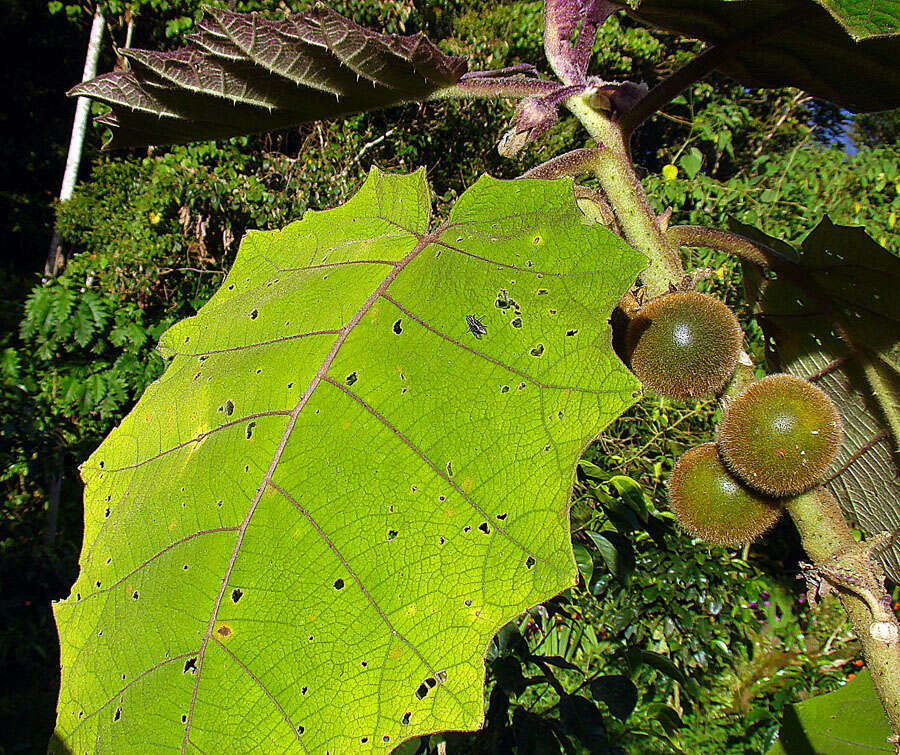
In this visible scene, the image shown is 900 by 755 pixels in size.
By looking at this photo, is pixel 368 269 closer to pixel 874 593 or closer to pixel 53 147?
pixel 874 593

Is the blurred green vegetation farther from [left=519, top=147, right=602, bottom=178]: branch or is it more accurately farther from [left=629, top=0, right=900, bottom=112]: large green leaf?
[left=629, top=0, right=900, bottom=112]: large green leaf

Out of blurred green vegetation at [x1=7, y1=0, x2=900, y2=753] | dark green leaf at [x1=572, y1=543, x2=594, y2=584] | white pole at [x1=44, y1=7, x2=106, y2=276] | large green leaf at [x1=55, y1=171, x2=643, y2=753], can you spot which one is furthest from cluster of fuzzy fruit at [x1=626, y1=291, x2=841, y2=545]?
white pole at [x1=44, y1=7, x2=106, y2=276]

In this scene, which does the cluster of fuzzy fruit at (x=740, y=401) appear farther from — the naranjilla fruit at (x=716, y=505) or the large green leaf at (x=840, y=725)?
the large green leaf at (x=840, y=725)

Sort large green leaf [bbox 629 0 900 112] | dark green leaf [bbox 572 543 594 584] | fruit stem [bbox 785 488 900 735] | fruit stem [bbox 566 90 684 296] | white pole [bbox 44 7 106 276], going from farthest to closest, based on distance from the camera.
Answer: white pole [bbox 44 7 106 276], dark green leaf [bbox 572 543 594 584], fruit stem [bbox 566 90 684 296], fruit stem [bbox 785 488 900 735], large green leaf [bbox 629 0 900 112]

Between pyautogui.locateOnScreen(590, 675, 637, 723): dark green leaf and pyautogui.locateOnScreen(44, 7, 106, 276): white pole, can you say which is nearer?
pyautogui.locateOnScreen(590, 675, 637, 723): dark green leaf

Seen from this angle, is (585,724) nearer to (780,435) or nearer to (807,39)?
(780,435)

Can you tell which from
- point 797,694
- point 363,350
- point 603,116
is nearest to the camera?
point 363,350

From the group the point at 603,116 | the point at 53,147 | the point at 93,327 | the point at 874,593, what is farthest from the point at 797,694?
the point at 53,147
